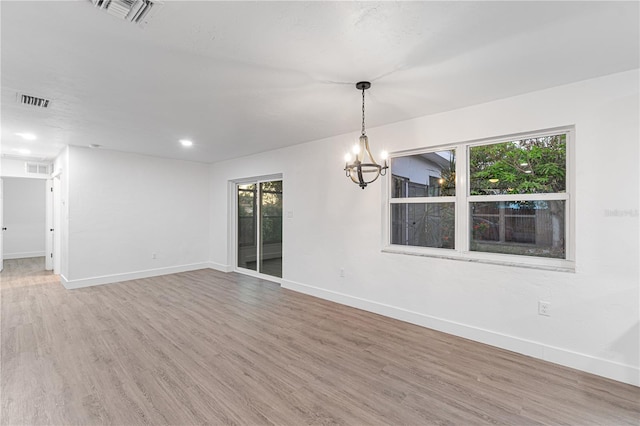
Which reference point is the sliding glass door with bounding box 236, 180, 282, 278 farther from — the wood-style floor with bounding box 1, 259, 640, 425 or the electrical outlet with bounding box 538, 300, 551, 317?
the electrical outlet with bounding box 538, 300, 551, 317

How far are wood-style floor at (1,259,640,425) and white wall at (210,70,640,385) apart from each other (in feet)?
0.82

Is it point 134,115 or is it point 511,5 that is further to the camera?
point 134,115

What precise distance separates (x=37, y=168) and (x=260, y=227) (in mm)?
5570

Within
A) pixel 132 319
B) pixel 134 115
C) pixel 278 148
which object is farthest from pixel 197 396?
pixel 278 148

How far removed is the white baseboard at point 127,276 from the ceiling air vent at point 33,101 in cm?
337

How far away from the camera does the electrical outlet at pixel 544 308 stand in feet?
9.02

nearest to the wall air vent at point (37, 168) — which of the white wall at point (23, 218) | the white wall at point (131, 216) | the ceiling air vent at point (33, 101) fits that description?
the white wall at point (131, 216)

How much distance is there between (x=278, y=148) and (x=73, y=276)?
4374 mm

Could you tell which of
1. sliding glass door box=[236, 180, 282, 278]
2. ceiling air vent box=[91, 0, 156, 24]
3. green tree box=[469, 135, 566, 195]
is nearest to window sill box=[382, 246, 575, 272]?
green tree box=[469, 135, 566, 195]

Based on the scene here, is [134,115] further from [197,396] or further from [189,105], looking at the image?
[197,396]

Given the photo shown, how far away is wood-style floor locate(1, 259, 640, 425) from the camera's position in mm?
1999

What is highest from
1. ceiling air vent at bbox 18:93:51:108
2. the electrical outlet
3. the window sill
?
ceiling air vent at bbox 18:93:51:108

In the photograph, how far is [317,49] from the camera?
6.93 ft

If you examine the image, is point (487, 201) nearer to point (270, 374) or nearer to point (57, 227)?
point (270, 374)
